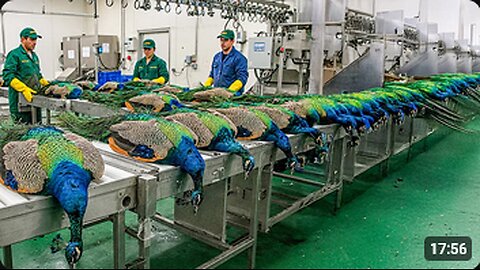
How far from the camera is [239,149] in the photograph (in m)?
1.54

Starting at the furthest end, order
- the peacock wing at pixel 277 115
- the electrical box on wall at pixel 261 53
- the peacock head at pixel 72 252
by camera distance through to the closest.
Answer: the electrical box on wall at pixel 261 53
the peacock wing at pixel 277 115
the peacock head at pixel 72 252

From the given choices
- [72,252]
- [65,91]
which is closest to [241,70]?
[65,91]

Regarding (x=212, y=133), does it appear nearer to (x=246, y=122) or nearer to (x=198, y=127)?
(x=198, y=127)

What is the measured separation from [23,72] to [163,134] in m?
3.20

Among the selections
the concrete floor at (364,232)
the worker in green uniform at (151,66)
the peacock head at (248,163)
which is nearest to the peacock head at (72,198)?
the concrete floor at (364,232)

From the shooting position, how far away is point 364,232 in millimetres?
2518

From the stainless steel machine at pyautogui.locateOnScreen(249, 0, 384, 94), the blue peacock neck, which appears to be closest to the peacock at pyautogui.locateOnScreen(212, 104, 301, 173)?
the blue peacock neck

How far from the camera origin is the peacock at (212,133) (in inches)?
59.4

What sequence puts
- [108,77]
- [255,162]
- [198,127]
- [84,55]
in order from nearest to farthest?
[198,127] < [255,162] < [108,77] < [84,55]

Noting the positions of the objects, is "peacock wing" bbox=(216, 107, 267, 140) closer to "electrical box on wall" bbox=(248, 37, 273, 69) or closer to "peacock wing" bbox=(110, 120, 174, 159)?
"peacock wing" bbox=(110, 120, 174, 159)

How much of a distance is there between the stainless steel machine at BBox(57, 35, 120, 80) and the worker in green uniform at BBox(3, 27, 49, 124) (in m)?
4.14

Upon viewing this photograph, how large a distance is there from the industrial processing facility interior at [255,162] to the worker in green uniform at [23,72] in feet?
0.06

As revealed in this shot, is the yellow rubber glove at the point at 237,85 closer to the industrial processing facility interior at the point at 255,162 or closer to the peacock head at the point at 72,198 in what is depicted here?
the industrial processing facility interior at the point at 255,162

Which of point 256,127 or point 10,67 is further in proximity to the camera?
point 10,67
